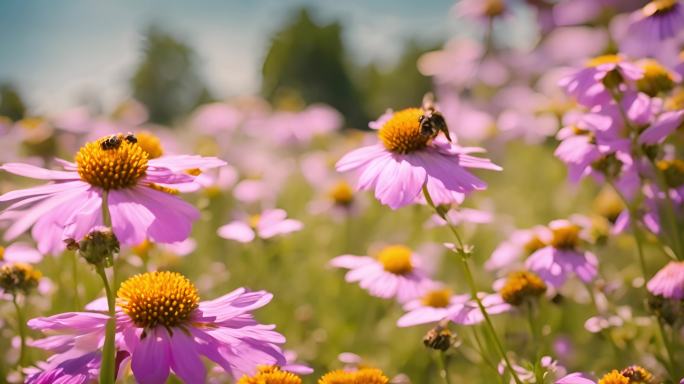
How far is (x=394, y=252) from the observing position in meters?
1.80

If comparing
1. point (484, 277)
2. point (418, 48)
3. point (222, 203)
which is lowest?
point (484, 277)

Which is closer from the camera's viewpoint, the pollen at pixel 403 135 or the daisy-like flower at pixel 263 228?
the pollen at pixel 403 135

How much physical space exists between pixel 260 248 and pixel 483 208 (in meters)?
1.17

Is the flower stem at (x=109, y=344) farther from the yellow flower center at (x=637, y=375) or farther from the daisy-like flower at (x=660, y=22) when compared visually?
the daisy-like flower at (x=660, y=22)

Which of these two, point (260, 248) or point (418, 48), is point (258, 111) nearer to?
point (260, 248)

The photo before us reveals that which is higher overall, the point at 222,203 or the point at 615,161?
the point at 222,203

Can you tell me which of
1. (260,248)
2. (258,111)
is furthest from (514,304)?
(258,111)

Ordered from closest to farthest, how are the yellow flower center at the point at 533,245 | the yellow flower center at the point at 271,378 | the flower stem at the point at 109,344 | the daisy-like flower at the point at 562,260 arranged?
the flower stem at the point at 109,344 < the yellow flower center at the point at 271,378 < the daisy-like flower at the point at 562,260 < the yellow flower center at the point at 533,245

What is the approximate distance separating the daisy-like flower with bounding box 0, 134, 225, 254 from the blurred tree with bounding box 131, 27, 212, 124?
2308 centimetres

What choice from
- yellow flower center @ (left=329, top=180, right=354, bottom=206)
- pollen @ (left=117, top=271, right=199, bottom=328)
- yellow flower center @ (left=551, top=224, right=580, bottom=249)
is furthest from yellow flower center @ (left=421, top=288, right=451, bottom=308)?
yellow flower center @ (left=329, top=180, right=354, bottom=206)

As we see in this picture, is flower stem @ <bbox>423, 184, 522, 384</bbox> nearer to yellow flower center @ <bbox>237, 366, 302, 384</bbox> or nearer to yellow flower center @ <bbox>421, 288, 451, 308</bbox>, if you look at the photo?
yellow flower center @ <bbox>237, 366, 302, 384</bbox>

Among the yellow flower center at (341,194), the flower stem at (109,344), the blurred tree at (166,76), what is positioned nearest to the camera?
the flower stem at (109,344)

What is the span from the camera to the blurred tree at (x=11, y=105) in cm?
441

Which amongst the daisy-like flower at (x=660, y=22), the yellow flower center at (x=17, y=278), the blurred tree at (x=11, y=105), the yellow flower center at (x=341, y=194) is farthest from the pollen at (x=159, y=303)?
the blurred tree at (x=11, y=105)
